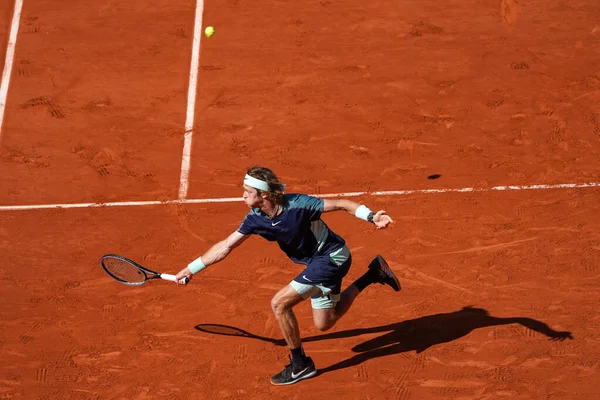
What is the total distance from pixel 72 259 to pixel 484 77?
6657mm

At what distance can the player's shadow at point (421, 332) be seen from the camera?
9555 millimetres

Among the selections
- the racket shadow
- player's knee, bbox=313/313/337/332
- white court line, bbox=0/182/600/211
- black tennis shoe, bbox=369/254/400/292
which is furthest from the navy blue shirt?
white court line, bbox=0/182/600/211

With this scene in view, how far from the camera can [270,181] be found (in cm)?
861

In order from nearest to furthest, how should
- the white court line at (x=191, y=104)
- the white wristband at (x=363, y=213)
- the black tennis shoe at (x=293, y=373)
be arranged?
the white wristband at (x=363, y=213) < the black tennis shoe at (x=293, y=373) < the white court line at (x=191, y=104)

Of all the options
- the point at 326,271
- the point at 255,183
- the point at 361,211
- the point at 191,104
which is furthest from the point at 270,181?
the point at 191,104

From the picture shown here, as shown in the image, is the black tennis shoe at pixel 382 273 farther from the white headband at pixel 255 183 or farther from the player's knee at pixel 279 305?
the white headband at pixel 255 183

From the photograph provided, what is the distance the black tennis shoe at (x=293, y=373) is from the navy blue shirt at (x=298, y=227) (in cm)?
102

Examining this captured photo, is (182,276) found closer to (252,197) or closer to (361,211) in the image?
(252,197)

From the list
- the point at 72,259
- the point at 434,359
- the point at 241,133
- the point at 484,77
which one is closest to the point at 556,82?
the point at 484,77

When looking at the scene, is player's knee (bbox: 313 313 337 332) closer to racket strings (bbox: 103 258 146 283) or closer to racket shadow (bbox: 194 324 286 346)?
racket shadow (bbox: 194 324 286 346)

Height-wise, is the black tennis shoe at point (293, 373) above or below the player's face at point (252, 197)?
below

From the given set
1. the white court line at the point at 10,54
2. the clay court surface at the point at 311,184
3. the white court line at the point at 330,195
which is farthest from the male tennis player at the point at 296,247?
the white court line at the point at 10,54

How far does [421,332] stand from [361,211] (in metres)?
1.90

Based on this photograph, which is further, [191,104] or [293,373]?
[191,104]
